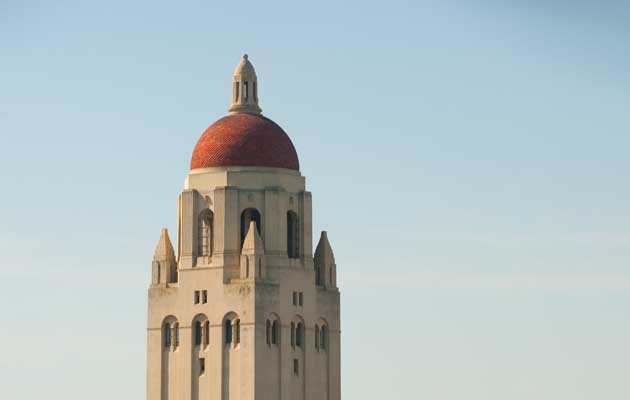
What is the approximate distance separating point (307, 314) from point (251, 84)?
15398 millimetres

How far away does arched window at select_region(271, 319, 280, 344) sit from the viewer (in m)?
135

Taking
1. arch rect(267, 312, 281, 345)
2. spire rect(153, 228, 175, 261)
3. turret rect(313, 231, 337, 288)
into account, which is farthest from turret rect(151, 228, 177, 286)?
turret rect(313, 231, 337, 288)

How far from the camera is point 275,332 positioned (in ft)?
444

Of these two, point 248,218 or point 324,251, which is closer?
point 248,218

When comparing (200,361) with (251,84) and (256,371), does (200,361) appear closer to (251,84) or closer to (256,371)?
(256,371)

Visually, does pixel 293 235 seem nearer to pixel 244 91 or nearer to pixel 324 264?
pixel 324 264

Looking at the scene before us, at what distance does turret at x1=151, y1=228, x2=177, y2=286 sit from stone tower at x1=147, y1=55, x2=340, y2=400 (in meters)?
0.06

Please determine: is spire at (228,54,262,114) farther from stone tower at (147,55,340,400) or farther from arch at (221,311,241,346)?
arch at (221,311,241,346)

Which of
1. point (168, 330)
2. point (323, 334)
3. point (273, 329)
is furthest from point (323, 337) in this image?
point (168, 330)

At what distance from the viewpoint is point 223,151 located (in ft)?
449

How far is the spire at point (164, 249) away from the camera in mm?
137750

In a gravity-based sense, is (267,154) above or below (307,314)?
above

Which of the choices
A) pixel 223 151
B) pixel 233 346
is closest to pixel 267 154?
pixel 223 151

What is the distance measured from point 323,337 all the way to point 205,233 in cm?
1038
